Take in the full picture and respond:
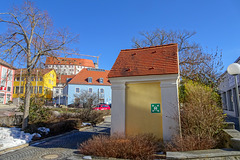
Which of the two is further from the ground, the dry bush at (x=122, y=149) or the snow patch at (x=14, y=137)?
the dry bush at (x=122, y=149)

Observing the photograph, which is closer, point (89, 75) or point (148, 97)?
point (148, 97)

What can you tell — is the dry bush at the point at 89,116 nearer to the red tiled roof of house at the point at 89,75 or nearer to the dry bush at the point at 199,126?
the dry bush at the point at 199,126

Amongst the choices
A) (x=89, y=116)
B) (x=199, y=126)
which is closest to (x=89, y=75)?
(x=89, y=116)

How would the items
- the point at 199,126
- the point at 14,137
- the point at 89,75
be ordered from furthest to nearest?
the point at 89,75 < the point at 14,137 < the point at 199,126

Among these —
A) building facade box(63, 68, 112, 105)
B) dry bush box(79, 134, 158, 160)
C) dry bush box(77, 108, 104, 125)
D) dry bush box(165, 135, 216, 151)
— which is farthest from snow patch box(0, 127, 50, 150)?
building facade box(63, 68, 112, 105)

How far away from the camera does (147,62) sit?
8742 millimetres

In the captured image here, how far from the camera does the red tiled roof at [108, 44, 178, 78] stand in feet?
26.5

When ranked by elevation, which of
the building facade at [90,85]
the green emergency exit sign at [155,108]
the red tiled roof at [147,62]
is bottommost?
the green emergency exit sign at [155,108]

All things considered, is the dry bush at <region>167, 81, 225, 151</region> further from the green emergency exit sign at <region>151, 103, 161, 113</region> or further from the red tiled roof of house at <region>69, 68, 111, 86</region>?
the red tiled roof of house at <region>69, 68, 111, 86</region>

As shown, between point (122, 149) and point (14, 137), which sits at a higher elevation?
point (122, 149)

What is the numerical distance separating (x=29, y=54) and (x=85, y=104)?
8.94 meters

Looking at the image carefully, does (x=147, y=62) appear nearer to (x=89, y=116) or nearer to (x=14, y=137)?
(x=14, y=137)

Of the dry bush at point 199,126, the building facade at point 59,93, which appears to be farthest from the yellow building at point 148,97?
the building facade at point 59,93

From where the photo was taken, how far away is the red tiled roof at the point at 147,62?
8086 mm
